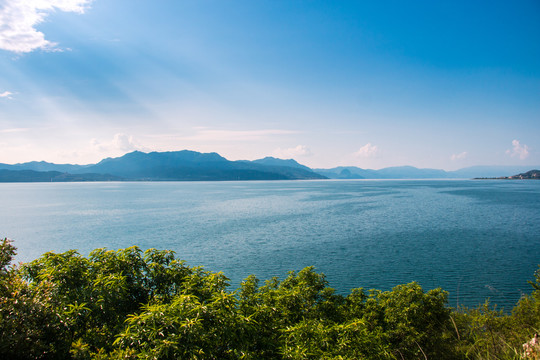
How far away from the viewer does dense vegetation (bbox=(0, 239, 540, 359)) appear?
350 inches

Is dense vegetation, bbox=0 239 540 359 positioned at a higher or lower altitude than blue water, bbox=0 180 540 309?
higher

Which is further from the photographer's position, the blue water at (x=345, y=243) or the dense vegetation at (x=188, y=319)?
the blue water at (x=345, y=243)

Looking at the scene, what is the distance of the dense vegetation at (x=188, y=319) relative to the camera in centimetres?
889

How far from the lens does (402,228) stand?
221 ft

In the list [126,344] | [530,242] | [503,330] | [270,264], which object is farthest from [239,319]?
[530,242]

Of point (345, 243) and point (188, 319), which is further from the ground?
point (188, 319)

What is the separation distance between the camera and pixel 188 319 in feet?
30.7

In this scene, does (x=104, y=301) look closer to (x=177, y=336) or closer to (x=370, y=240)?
(x=177, y=336)

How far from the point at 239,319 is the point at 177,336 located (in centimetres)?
269

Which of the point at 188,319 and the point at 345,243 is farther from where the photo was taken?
the point at 345,243

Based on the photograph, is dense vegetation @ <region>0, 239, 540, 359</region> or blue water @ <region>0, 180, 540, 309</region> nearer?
dense vegetation @ <region>0, 239, 540, 359</region>

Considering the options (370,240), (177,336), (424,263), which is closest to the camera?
(177,336)

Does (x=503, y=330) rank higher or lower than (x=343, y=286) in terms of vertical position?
higher

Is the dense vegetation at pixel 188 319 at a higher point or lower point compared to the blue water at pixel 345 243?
higher
